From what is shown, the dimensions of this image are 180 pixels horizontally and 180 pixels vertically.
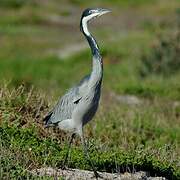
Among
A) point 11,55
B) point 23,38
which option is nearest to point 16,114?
point 11,55

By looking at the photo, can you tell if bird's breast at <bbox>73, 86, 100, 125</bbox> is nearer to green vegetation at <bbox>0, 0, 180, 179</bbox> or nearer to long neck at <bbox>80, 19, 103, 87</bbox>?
long neck at <bbox>80, 19, 103, 87</bbox>

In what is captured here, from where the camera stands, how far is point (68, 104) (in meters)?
7.62

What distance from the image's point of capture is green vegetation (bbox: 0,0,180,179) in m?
8.14

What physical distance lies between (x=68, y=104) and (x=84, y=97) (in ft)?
1.02

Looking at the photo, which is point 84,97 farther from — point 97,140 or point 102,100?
point 102,100

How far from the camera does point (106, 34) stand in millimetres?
34906

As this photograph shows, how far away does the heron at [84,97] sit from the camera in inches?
287

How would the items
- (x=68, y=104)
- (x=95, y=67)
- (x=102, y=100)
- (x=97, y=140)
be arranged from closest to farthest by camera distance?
1. (x=95, y=67)
2. (x=68, y=104)
3. (x=97, y=140)
4. (x=102, y=100)

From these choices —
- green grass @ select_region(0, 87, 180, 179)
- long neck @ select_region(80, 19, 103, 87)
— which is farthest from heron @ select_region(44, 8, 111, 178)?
green grass @ select_region(0, 87, 180, 179)

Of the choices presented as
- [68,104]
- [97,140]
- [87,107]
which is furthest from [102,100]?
[87,107]

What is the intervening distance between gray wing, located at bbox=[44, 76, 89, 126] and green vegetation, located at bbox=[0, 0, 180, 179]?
17.6 inches

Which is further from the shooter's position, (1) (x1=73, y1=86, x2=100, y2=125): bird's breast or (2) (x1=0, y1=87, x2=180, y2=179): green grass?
(2) (x1=0, y1=87, x2=180, y2=179): green grass

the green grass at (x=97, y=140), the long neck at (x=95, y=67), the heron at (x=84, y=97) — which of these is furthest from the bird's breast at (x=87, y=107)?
the green grass at (x=97, y=140)

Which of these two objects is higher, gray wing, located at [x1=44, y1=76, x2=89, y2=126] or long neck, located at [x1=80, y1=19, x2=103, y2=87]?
long neck, located at [x1=80, y1=19, x2=103, y2=87]
